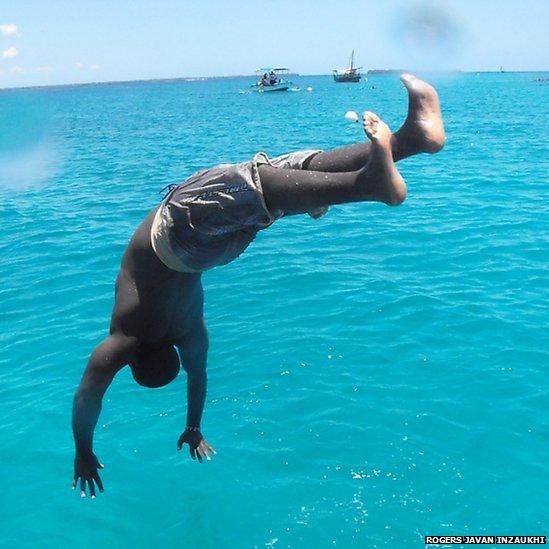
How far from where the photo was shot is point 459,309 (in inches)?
432

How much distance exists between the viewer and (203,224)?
14.3ft

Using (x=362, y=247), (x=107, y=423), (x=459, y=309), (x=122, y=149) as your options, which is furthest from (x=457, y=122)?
(x=107, y=423)

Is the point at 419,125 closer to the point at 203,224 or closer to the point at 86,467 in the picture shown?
the point at 203,224

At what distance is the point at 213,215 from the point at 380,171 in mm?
1244

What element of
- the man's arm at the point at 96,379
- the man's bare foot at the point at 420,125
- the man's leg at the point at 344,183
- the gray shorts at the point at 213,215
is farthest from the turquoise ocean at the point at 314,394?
the man's arm at the point at 96,379

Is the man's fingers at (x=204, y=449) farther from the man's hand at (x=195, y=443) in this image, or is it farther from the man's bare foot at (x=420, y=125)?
the man's bare foot at (x=420, y=125)

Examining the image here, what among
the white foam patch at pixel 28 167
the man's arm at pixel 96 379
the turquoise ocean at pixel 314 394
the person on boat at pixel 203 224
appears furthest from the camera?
the white foam patch at pixel 28 167

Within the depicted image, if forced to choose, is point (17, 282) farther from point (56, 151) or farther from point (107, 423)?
point (56, 151)

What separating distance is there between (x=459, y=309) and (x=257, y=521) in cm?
576

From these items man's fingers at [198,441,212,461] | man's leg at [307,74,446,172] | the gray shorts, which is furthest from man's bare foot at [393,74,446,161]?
man's fingers at [198,441,212,461]

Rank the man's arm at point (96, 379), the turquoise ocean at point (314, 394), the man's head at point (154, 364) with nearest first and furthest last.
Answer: the man's arm at point (96, 379) → the man's head at point (154, 364) → the turquoise ocean at point (314, 394)

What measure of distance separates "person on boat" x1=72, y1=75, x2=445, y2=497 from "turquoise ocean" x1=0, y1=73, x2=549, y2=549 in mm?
690

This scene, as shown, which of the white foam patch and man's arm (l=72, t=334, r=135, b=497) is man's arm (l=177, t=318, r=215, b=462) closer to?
man's arm (l=72, t=334, r=135, b=497)

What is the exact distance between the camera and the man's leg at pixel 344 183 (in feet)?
12.0
